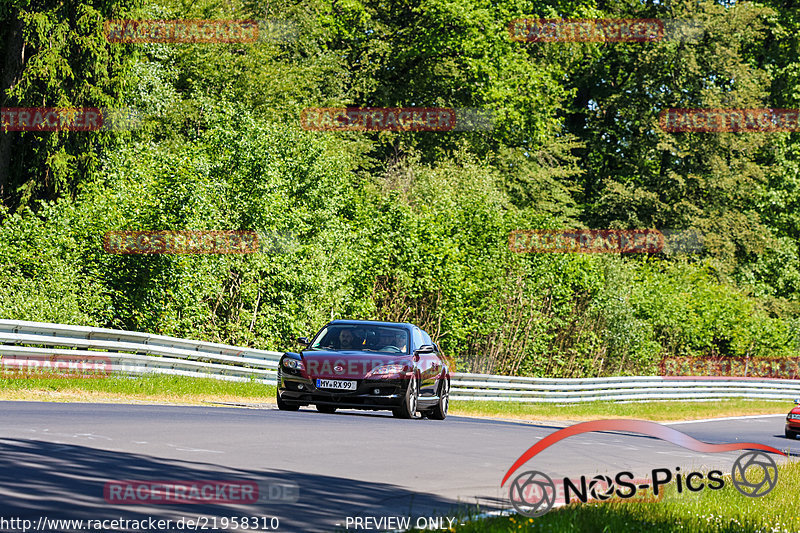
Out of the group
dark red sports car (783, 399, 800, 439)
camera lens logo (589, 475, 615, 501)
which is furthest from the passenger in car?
dark red sports car (783, 399, 800, 439)

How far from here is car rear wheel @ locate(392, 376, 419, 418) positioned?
1788cm

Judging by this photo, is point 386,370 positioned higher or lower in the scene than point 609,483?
lower

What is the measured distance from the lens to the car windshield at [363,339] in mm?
18375

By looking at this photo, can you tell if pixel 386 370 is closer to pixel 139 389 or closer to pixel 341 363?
pixel 341 363

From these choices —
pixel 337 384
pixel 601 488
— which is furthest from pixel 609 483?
pixel 337 384

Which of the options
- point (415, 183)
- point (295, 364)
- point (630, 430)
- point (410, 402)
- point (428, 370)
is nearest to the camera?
point (295, 364)

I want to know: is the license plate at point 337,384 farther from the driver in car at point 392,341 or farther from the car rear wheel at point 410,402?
the driver in car at point 392,341

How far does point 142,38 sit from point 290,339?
10819 mm

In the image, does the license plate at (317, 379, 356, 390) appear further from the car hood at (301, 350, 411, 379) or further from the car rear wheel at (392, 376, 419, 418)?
the car rear wheel at (392, 376, 419, 418)

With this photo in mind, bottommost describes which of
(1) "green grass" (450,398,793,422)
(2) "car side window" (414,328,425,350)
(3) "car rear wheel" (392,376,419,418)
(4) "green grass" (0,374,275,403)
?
(1) "green grass" (450,398,793,422)

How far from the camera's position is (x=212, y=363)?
24.6 metres

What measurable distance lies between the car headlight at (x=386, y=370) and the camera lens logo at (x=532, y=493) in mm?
5040

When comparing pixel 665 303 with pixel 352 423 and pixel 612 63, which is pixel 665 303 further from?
pixel 352 423

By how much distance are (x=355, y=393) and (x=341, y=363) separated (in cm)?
51
